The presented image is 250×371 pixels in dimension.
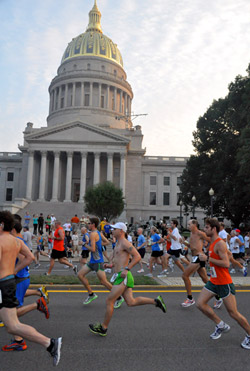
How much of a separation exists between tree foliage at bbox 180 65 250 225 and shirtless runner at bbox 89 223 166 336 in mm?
21239

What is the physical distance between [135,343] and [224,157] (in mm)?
30376

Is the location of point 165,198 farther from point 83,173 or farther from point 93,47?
point 93,47

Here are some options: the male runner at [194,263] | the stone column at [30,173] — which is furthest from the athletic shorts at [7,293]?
the stone column at [30,173]

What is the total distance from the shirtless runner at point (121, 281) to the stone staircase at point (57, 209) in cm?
4234

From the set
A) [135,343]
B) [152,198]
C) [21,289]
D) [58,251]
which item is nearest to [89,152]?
[152,198]

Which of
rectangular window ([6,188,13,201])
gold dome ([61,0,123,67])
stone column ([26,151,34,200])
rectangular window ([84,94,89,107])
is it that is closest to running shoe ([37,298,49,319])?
stone column ([26,151,34,200])

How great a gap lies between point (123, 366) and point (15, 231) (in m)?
3.48

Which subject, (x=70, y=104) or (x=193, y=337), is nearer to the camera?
(x=193, y=337)

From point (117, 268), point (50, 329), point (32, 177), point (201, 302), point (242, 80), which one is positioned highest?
point (242, 80)

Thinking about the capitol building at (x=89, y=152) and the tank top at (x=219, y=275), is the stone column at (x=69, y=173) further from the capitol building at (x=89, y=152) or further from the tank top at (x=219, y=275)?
the tank top at (x=219, y=275)

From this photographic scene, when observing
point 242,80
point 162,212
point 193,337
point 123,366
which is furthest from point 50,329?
point 162,212

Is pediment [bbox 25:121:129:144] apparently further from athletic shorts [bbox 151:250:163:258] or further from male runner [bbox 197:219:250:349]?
male runner [bbox 197:219:250:349]

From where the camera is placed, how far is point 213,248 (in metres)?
5.75

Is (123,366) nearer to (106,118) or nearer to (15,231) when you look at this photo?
(15,231)
